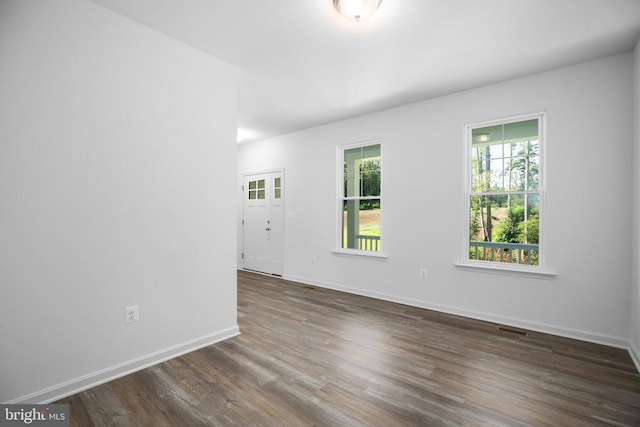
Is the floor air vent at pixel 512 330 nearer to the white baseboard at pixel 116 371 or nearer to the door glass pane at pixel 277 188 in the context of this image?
the white baseboard at pixel 116 371

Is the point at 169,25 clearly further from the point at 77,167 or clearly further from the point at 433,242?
the point at 433,242

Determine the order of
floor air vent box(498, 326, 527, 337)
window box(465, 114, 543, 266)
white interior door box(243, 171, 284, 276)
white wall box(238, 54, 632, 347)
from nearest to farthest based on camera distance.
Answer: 1. white wall box(238, 54, 632, 347)
2. floor air vent box(498, 326, 527, 337)
3. window box(465, 114, 543, 266)
4. white interior door box(243, 171, 284, 276)

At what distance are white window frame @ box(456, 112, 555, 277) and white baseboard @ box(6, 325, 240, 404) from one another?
2.94 m

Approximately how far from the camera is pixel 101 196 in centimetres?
226

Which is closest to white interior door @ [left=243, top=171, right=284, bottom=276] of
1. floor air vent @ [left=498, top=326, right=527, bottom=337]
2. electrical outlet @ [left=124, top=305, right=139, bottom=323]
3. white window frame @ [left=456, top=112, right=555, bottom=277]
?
white window frame @ [left=456, top=112, right=555, bottom=277]

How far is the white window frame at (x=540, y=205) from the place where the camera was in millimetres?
3332

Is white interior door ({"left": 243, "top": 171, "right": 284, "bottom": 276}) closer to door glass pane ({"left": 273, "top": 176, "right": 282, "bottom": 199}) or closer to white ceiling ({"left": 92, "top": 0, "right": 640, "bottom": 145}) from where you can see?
door glass pane ({"left": 273, "top": 176, "right": 282, "bottom": 199})

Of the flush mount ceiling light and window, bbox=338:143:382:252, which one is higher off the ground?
the flush mount ceiling light

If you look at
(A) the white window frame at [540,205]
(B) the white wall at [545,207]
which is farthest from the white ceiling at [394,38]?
(A) the white window frame at [540,205]

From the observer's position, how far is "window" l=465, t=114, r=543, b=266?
136 inches

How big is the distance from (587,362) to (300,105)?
4.16m

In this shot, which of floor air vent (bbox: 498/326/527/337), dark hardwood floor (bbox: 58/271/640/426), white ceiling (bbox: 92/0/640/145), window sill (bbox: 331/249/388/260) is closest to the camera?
dark hardwood floor (bbox: 58/271/640/426)

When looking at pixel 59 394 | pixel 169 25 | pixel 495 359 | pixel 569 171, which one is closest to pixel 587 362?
pixel 495 359

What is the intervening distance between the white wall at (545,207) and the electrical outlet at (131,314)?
10.2 feet
